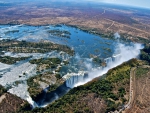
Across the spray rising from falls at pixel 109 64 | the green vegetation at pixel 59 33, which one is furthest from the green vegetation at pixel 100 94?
the green vegetation at pixel 59 33

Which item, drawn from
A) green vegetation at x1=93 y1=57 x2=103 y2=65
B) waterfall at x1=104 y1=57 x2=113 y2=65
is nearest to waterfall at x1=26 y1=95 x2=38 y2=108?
green vegetation at x1=93 y1=57 x2=103 y2=65

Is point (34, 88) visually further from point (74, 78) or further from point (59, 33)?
point (59, 33)

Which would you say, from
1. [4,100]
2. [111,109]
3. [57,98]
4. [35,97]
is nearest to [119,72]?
[111,109]

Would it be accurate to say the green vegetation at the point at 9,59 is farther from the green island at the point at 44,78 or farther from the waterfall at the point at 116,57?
the waterfall at the point at 116,57

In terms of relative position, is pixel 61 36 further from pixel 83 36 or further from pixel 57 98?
pixel 57 98

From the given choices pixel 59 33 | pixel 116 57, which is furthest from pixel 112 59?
pixel 59 33

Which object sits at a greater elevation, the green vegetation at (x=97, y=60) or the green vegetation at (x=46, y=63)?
the green vegetation at (x=46, y=63)
